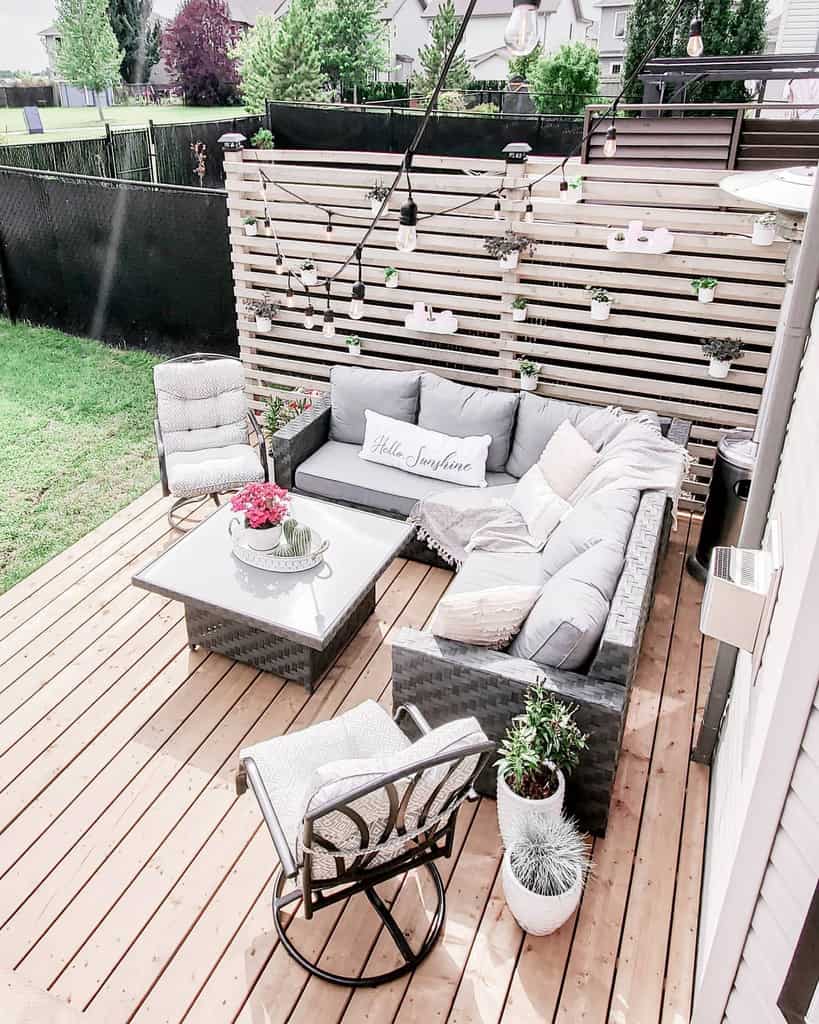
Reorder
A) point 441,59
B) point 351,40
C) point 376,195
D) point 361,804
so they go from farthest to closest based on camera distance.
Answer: point 351,40, point 441,59, point 376,195, point 361,804

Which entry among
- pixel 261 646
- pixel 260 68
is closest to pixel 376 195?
pixel 261 646

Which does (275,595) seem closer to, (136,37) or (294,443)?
(294,443)

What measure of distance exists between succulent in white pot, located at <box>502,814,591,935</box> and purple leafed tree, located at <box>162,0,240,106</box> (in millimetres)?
36896

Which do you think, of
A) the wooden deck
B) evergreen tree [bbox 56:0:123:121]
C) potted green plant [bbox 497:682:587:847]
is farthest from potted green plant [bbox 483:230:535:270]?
evergreen tree [bbox 56:0:123:121]

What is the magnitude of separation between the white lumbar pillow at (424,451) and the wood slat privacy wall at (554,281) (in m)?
0.97

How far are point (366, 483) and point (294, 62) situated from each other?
20.8 metres

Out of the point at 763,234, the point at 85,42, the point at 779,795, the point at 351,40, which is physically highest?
the point at 85,42

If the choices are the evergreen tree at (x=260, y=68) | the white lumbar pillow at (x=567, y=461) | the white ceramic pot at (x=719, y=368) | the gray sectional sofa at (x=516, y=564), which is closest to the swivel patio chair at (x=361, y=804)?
the gray sectional sofa at (x=516, y=564)

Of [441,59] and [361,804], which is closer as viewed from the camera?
[361,804]

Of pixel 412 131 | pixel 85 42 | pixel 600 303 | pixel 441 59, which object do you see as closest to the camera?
pixel 600 303

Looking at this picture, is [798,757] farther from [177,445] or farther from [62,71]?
[62,71]

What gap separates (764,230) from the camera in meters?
4.59

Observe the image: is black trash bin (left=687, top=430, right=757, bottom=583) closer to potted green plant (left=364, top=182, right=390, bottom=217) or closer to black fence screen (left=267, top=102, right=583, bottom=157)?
potted green plant (left=364, top=182, right=390, bottom=217)

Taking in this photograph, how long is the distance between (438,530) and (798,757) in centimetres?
300
